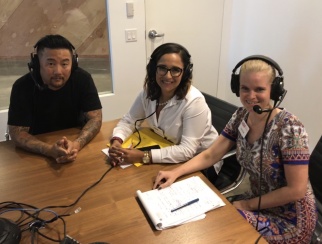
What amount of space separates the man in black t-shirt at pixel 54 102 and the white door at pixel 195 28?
52.1 inches

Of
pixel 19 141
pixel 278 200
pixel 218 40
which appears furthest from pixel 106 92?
pixel 278 200

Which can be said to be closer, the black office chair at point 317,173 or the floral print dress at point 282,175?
the floral print dress at point 282,175

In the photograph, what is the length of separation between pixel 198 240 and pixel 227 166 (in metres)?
0.79

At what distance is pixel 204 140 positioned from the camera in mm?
1599

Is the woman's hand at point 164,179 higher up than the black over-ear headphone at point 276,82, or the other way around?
the black over-ear headphone at point 276,82

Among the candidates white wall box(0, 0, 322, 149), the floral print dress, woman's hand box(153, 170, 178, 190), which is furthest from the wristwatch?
white wall box(0, 0, 322, 149)

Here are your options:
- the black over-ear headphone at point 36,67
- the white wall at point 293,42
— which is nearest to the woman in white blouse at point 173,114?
the black over-ear headphone at point 36,67

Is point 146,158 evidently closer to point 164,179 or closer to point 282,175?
point 164,179

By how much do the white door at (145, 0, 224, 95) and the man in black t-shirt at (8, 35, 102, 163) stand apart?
1.32 meters

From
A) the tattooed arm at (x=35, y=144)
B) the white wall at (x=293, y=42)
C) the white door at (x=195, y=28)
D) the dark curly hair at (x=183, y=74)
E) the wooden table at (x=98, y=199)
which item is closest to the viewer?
the wooden table at (x=98, y=199)

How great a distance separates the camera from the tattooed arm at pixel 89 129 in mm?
1490

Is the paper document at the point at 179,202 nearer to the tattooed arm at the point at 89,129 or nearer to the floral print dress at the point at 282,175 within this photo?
the floral print dress at the point at 282,175

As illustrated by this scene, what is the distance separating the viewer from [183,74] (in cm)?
150

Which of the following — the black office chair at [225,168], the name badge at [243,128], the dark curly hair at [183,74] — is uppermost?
the dark curly hair at [183,74]
